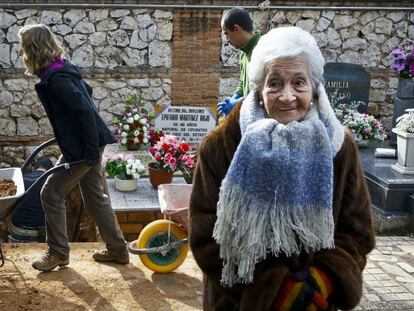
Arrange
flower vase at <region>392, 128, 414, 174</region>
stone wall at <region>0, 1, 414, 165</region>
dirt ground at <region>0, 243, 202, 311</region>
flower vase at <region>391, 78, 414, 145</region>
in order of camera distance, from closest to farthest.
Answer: dirt ground at <region>0, 243, 202, 311</region> < flower vase at <region>392, 128, 414, 174</region> < flower vase at <region>391, 78, 414, 145</region> < stone wall at <region>0, 1, 414, 165</region>

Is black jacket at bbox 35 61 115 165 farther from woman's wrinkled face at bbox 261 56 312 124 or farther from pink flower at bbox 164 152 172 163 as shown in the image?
woman's wrinkled face at bbox 261 56 312 124

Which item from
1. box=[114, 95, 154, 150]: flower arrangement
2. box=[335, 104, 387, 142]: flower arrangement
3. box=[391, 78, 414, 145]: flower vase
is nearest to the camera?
box=[114, 95, 154, 150]: flower arrangement

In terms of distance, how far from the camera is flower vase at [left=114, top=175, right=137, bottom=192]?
5.80 metres

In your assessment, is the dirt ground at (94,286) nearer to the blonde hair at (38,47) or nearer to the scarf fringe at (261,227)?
the blonde hair at (38,47)

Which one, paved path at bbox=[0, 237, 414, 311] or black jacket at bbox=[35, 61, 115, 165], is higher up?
black jacket at bbox=[35, 61, 115, 165]

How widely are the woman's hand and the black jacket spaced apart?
7.75ft

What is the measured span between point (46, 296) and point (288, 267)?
2.49 metres

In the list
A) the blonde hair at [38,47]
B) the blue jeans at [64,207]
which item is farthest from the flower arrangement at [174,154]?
the blonde hair at [38,47]

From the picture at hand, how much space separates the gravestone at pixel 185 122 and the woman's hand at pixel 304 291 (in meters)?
5.99

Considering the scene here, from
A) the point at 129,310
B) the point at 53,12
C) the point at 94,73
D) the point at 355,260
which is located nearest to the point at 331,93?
the point at 94,73

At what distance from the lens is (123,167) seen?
19.2ft

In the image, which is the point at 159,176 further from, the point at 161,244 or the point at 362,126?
the point at 362,126

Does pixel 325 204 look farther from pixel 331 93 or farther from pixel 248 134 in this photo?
pixel 331 93

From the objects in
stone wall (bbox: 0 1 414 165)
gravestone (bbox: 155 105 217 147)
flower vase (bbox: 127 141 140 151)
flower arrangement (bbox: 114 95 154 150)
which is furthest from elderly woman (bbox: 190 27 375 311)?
stone wall (bbox: 0 1 414 165)
